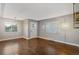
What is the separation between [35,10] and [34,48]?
877 mm

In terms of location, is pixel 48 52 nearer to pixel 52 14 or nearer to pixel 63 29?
pixel 63 29

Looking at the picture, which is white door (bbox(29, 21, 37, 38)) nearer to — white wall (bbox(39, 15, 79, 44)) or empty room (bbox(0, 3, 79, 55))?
empty room (bbox(0, 3, 79, 55))

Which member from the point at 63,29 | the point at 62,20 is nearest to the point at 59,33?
the point at 63,29

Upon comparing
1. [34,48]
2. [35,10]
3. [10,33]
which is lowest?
[34,48]

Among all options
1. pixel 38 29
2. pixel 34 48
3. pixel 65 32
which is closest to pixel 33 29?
pixel 38 29

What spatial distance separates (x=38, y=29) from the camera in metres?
2.29

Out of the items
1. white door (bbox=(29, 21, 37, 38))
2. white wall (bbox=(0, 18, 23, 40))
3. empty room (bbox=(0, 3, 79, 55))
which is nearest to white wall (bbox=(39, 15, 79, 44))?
empty room (bbox=(0, 3, 79, 55))

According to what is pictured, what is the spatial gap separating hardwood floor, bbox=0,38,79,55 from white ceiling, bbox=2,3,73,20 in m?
0.56

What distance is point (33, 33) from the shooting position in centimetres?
230

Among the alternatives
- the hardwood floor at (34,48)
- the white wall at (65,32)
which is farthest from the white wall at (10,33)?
the white wall at (65,32)

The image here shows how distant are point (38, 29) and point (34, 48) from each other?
45cm

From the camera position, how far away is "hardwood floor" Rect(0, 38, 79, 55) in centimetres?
219

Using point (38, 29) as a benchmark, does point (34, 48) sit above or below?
below

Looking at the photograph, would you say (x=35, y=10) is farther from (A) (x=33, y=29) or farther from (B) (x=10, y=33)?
(B) (x=10, y=33)
